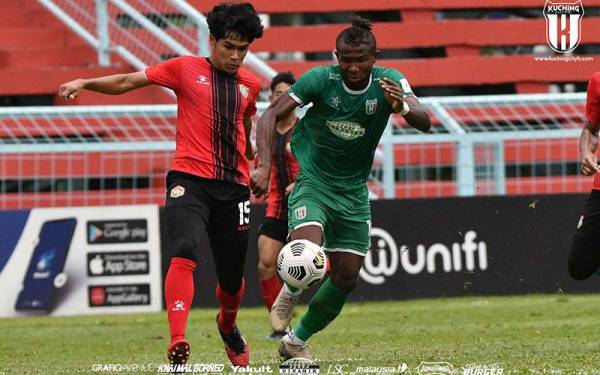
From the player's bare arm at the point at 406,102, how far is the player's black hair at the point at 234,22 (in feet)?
3.20

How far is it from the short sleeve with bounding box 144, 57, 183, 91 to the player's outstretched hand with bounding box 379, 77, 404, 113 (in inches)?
53.5

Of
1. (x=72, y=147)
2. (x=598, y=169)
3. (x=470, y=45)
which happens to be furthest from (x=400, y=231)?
(x=598, y=169)

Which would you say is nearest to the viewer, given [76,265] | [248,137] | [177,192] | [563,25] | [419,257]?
[177,192]

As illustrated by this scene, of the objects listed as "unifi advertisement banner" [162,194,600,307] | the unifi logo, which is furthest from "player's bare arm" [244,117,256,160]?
the unifi logo

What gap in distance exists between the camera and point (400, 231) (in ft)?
51.9

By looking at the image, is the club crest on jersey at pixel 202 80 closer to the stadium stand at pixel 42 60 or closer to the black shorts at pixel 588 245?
the black shorts at pixel 588 245

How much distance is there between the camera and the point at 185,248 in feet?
26.3

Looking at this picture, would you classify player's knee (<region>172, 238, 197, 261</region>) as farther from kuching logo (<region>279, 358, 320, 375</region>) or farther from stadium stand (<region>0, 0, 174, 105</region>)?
stadium stand (<region>0, 0, 174, 105</region>)

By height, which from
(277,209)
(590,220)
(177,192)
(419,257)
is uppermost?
(177,192)

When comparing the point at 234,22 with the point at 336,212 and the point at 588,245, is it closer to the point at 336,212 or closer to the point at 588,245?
the point at 336,212

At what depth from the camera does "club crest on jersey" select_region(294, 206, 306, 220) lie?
27.3ft

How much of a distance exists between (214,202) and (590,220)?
8.58 feet

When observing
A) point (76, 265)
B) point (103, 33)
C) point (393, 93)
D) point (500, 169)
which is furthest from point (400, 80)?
point (103, 33)

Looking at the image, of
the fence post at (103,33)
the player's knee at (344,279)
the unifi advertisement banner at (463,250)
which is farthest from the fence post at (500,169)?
the player's knee at (344,279)
